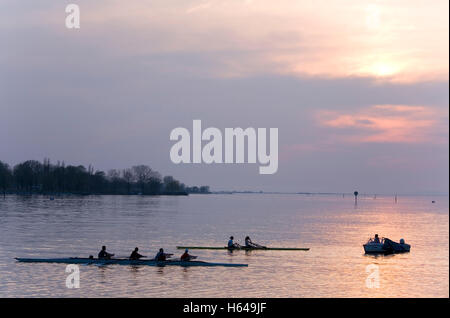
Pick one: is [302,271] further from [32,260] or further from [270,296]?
[32,260]

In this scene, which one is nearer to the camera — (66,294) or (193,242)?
(66,294)

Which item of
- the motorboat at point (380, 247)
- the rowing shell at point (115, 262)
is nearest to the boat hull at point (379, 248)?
the motorboat at point (380, 247)

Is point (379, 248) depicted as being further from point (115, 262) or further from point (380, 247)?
point (115, 262)

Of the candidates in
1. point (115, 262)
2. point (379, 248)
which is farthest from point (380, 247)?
point (115, 262)

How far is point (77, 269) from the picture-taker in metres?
43.6

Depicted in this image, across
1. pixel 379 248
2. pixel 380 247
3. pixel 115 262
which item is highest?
pixel 115 262

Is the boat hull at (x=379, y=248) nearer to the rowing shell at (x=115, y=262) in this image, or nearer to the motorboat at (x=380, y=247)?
the motorboat at (x=380, y=247)

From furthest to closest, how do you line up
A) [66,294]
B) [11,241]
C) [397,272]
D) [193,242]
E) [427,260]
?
[193,242]
[11,241]
[427,260]
[397,272]
[66,294]

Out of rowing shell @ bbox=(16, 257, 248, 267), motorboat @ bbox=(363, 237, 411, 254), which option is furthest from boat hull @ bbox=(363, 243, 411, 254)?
rowing shell @ bbox=(16, 257, 248, 267)

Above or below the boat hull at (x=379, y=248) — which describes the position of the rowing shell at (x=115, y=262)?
above

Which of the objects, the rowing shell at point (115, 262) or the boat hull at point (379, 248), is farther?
the boat hull at point (379, 248)
